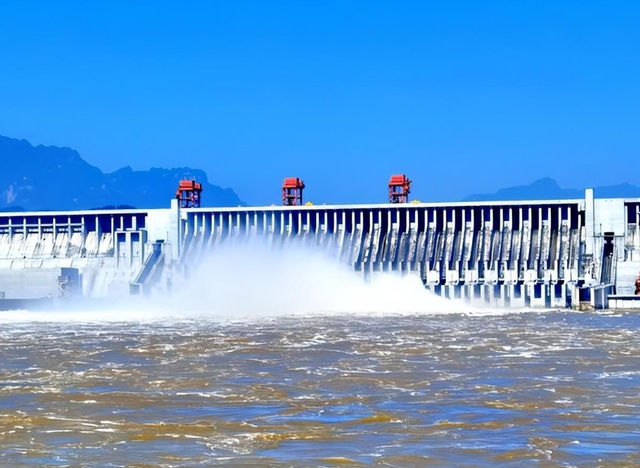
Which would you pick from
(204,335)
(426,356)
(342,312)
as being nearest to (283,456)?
(426,356)

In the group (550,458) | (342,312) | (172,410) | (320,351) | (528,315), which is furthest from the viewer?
(342,312)

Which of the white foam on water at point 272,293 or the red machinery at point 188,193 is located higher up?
the red machinery at point 188,193

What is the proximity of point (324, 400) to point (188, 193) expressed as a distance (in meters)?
49.7

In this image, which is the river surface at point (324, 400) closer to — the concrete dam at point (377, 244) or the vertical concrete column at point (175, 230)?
the concrete dam at point (377, 244)

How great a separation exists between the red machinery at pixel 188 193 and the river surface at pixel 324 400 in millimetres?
31817

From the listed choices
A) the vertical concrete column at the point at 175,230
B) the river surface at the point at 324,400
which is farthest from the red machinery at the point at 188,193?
the river surface at the point at 324,400

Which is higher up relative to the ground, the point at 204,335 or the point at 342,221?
the point at 342,221

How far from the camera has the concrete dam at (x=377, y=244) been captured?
55531 mm

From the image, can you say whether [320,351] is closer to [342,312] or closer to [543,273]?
[342,312]

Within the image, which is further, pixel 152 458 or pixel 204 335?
pixel 204 335

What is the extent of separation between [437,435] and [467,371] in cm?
821

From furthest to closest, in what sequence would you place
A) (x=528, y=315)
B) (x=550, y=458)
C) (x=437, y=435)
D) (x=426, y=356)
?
(x=528, y=315), (x=426, y=356), (x=437, y=435), (x=550, y=458)

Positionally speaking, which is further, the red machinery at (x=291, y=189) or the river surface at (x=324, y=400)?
the red machinery at (x=291, y=189)

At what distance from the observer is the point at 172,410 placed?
19250mm
